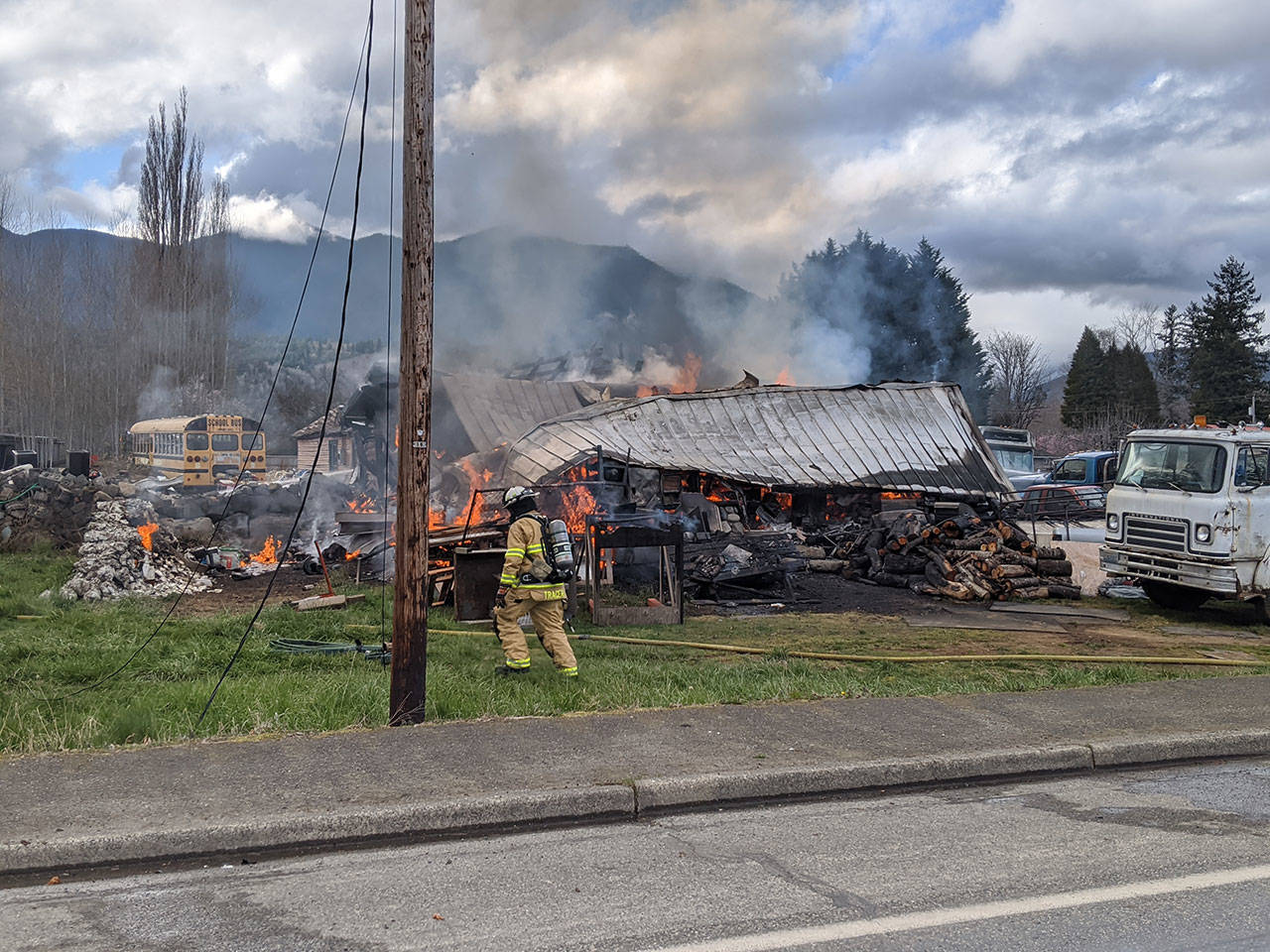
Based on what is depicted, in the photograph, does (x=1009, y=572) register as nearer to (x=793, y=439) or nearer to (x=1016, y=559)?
(x=1016, y=559)

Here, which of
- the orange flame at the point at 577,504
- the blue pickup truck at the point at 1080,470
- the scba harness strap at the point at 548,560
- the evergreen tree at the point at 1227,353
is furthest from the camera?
the evergreen tree at the point at 1227,353

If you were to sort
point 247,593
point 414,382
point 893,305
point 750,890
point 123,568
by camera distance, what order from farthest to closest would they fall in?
point 893,305, point 123,568, point 247,593, point 414,382, point 750,890

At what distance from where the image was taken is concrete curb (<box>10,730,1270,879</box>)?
14.7 ft

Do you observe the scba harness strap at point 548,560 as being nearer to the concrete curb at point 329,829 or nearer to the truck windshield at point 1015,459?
the concrete curb at point 329,829

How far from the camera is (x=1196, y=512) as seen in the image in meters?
12.4

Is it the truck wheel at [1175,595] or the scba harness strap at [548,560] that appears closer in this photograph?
the scba harness strap at [548,560]

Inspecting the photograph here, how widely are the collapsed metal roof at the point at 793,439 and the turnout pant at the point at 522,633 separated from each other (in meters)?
10.7

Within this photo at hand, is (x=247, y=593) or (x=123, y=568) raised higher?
(x=123, y=568)

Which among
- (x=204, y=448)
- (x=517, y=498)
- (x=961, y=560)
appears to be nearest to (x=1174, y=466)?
(x=961, y=560)

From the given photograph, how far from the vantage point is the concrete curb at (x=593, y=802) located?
4488 mm

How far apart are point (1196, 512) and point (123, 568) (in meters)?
15.1

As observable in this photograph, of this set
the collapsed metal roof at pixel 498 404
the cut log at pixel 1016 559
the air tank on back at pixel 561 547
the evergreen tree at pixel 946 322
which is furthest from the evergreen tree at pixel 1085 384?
the air tank on back at pixel 561 547

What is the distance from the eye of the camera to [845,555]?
60.7 ft

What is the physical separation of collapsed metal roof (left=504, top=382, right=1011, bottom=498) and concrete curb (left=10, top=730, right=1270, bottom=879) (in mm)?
13885
